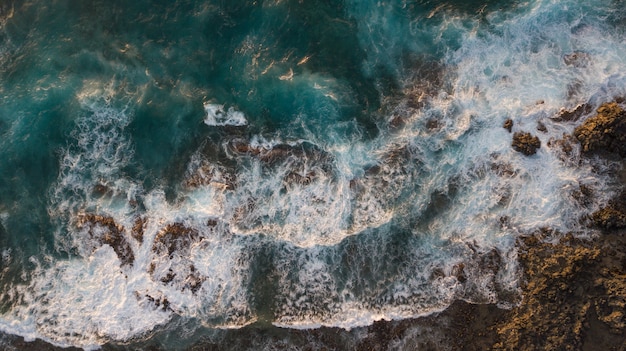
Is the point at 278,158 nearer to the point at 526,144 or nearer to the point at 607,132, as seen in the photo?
the point at 526,144

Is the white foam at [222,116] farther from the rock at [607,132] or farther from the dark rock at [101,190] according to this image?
the rock at [607,132]

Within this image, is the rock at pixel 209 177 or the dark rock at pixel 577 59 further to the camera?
the rock at pixel 209 177

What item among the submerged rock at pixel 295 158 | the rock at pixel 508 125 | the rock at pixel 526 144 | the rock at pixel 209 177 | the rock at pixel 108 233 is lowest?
the rock at pixel 108 233

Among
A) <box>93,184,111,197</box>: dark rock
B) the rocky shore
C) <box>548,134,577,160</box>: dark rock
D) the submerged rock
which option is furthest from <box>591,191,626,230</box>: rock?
<box>93,184,111,197</box>: dark rock

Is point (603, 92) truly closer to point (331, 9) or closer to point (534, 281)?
point (534, 281)

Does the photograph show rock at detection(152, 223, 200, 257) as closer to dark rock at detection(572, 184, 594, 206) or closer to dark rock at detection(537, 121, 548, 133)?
dark rock at detection(537, 121, 548, 133)

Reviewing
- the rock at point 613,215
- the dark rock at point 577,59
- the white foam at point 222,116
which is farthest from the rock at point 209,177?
the dark rock at point 577,59
